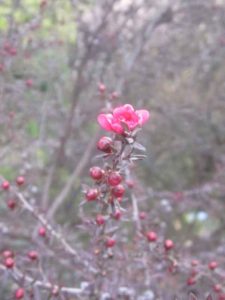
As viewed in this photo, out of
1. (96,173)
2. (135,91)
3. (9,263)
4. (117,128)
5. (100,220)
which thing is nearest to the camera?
(117,128)

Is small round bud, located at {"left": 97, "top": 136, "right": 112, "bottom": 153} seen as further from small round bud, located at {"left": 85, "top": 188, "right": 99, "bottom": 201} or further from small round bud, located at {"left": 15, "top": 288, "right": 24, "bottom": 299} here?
small round bud, located at {"left": 15, "top": 288, "right": 24, "bottom": 299}

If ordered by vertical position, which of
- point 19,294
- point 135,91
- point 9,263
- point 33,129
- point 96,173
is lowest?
point 19,294

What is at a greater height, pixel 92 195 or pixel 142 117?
pixel 142 117

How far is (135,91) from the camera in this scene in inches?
219

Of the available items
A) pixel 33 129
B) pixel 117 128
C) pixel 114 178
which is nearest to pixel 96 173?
pixel 114 178

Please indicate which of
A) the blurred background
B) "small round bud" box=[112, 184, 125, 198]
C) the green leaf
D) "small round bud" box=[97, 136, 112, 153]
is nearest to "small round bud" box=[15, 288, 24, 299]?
"small round bud" box=[112, 184, 125, 198]

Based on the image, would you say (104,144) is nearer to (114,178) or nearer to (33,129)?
(114,178)

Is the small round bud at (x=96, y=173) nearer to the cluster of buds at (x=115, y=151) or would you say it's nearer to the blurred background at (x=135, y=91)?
the cluster of buds at (x=115, y=151)

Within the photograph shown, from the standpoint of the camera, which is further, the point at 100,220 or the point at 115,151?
the point at 100,220

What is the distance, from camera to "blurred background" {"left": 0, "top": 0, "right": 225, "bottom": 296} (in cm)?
484

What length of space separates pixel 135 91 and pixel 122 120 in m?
4.17

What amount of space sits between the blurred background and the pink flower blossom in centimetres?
296

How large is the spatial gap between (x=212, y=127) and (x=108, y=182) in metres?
4.44

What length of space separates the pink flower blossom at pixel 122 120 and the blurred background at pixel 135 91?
296 cm
